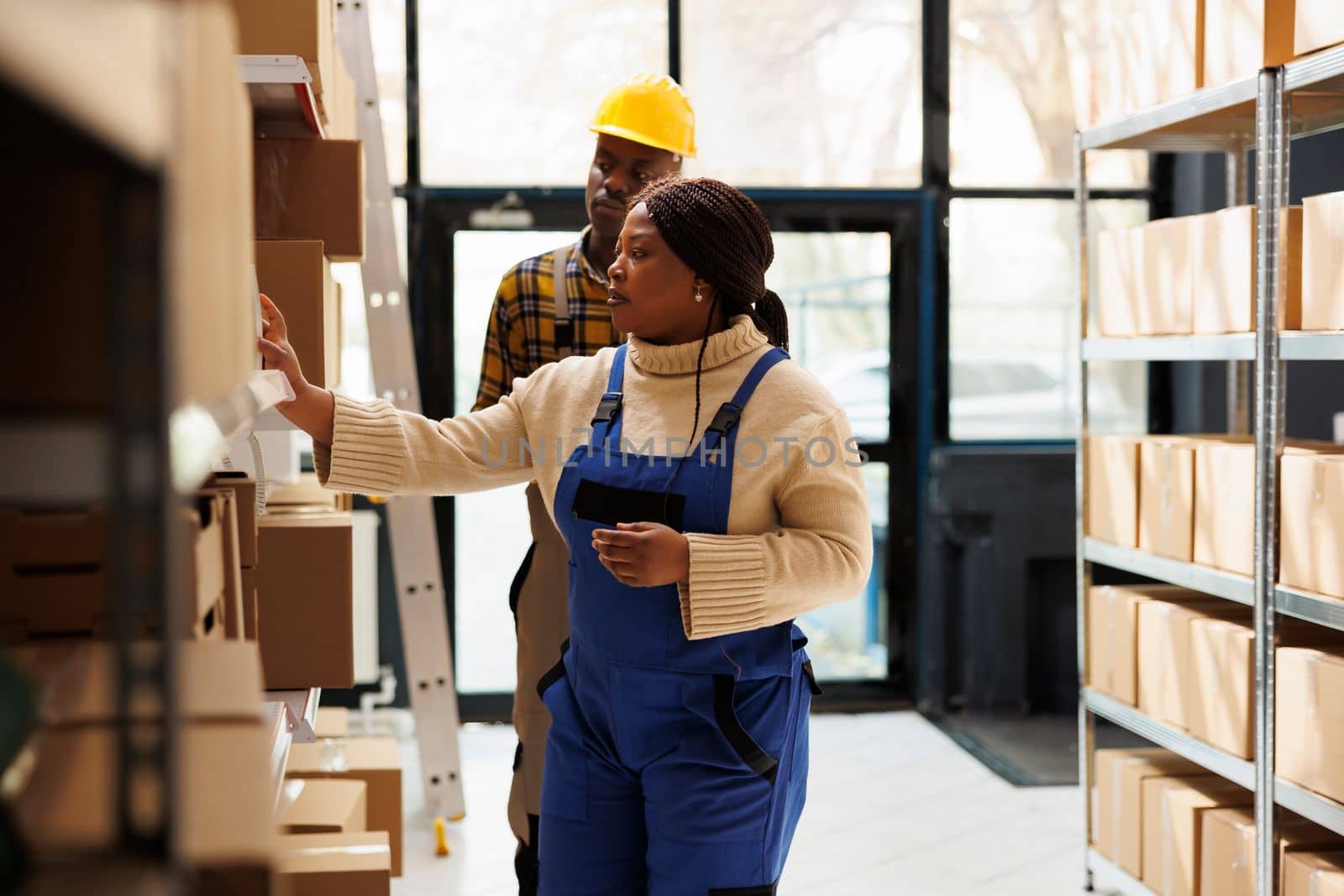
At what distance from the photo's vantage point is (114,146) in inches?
22.3

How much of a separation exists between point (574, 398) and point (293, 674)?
0.65 m

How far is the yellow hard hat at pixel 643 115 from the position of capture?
2.72 m

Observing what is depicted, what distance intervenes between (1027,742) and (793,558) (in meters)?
3.20

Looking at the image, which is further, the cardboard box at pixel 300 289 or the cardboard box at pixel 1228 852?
the cardboard box at pixel 1228 852

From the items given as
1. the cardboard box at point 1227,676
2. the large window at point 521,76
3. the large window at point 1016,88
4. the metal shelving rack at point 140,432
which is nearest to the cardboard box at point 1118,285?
the cardboard box at point 1227,676

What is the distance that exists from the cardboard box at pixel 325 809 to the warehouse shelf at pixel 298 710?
41 cm

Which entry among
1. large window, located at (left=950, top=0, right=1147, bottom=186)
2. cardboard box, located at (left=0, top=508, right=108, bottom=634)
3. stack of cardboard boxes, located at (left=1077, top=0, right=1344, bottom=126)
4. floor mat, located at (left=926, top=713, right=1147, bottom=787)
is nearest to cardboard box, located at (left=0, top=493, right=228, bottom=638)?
cardboard box, located at (left=0, top=508, right=108, bottom=634)

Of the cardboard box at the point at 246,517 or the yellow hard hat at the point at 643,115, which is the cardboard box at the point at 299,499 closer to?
the cardboard box at the point at 246,517

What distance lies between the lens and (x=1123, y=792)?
3238 mm

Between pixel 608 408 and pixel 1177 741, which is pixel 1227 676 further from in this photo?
pixel 608 408

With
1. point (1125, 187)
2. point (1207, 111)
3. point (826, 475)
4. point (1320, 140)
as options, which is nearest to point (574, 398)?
point (826, 475)

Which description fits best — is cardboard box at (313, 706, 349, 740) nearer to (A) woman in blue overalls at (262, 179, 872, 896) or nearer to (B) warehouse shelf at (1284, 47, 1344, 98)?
(A) woman in blue overalls at (262, 179, 872, 896)

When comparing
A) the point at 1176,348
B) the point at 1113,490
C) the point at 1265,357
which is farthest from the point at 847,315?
the point at 1265,357

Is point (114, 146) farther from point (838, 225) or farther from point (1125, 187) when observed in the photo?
point (1125, 187)
